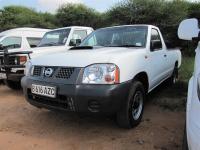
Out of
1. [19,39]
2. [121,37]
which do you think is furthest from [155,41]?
[19,39]

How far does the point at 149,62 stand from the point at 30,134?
2.25m

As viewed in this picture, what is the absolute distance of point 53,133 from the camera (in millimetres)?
4223

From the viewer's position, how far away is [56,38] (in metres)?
8.16

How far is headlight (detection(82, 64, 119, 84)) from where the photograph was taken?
3.70 metres

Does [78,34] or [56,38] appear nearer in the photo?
[56,38]

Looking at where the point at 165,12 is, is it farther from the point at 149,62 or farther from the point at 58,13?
the point at 149,62

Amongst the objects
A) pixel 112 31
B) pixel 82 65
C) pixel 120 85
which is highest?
pixel 112 31

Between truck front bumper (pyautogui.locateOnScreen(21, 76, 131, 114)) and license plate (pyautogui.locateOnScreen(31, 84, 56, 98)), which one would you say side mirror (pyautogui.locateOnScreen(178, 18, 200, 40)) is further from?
license plate (pyautogui.locateOnScreen(31, 84, 56, 98))

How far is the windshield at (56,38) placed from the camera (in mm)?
7913

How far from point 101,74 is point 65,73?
55 centimetres

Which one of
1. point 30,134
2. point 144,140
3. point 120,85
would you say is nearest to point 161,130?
point 144,140

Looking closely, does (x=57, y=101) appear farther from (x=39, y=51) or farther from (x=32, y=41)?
(x=32, y=41)

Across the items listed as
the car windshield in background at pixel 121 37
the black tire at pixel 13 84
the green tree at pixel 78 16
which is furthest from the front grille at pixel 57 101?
the green tree at pixel 78 16

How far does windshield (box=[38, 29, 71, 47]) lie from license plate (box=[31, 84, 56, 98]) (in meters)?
3.74
